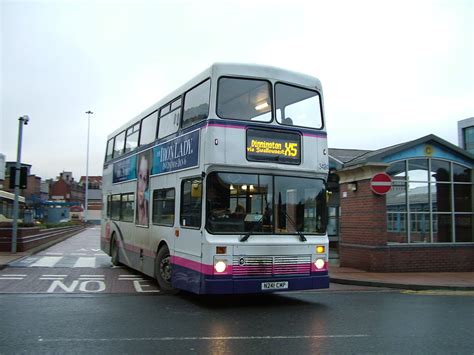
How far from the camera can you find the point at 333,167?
17688 mm

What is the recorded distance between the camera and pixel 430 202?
15.5 m

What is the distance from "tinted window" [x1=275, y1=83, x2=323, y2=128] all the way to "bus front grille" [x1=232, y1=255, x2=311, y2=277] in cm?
252

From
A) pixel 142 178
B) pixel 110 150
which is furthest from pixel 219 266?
pixel 110 150

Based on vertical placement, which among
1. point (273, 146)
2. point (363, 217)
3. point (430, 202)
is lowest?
point (363, 217)

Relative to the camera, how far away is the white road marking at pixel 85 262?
1574 centimetres

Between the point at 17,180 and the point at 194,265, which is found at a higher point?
the point at 17,180

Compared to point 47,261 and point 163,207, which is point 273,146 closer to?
point 163,207

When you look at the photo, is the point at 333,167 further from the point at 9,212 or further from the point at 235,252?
the point at 9,212

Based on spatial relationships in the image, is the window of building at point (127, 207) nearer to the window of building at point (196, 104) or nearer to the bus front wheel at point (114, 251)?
the bus front wheel at point (114, 251)

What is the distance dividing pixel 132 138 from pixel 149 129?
1581 millimetres

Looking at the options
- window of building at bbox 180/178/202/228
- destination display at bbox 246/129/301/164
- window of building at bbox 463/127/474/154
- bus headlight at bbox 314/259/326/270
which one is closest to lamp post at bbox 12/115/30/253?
window of building at bbox 180/178/202/228

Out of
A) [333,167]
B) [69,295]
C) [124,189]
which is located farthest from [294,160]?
[333,167]

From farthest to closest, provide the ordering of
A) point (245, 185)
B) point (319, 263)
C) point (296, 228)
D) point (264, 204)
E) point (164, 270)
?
point (164, 270)
point (319, 263)
point (296, 228)
point (264, 204)
point (245, 185)

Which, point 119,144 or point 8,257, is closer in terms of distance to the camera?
point 119,144
